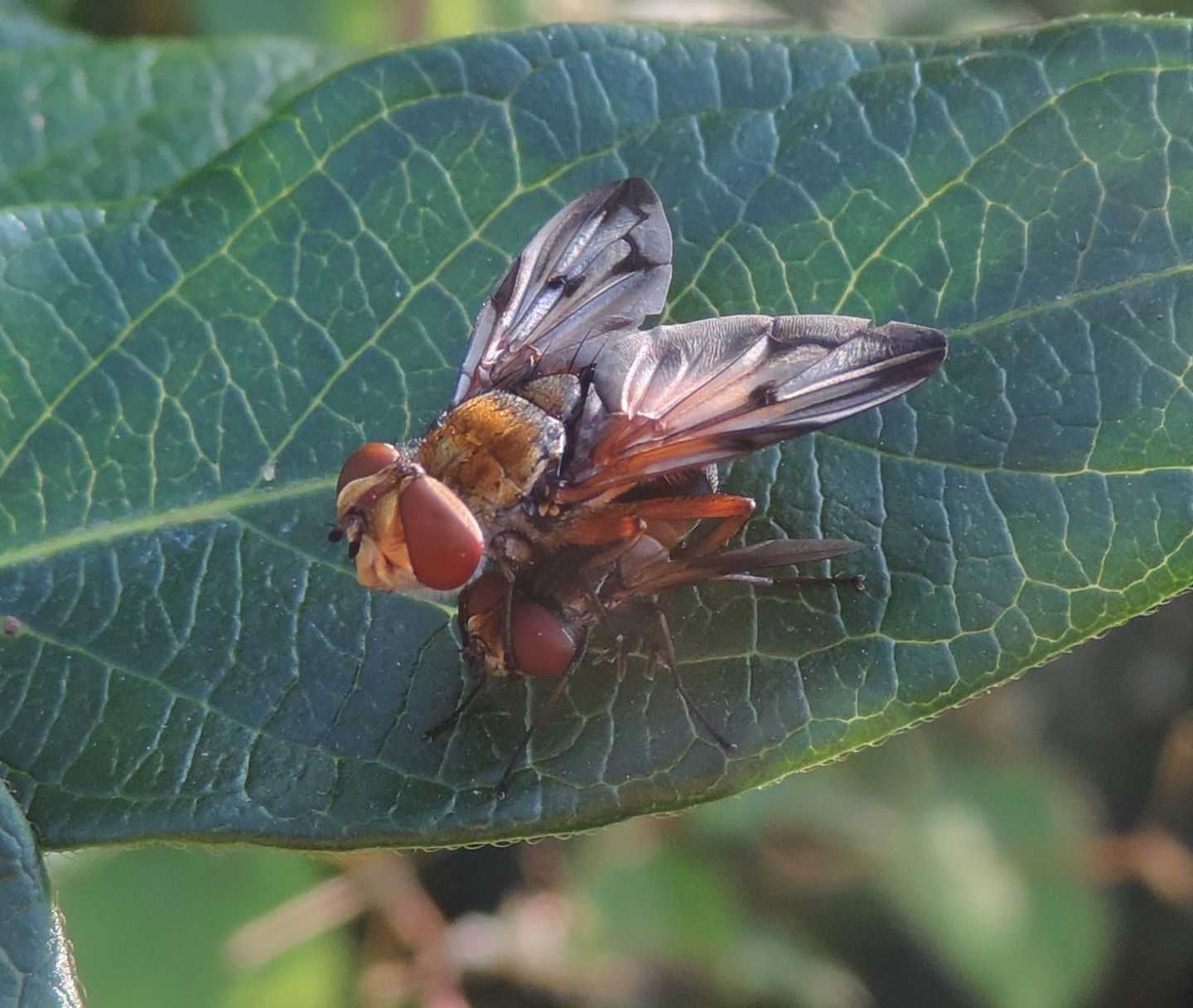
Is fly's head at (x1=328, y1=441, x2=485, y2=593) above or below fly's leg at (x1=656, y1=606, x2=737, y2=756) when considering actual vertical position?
above

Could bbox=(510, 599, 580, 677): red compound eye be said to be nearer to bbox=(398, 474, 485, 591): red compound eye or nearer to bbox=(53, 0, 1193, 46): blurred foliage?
bbox=(398, 474, 485, 591): red compound eye

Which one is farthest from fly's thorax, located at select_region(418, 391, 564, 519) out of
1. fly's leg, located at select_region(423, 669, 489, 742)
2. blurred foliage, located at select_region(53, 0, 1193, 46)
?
blurred foliage, located at select_region(53, 0, 1193, 46)

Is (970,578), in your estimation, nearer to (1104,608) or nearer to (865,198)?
(1104,608)

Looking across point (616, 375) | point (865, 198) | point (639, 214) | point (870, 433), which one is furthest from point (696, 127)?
point (870, 433)

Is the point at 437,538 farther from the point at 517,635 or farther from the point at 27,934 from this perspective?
the point at 27,934

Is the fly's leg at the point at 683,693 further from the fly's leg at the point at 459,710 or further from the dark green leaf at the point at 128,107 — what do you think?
the dark green leaf at the point at 128,107

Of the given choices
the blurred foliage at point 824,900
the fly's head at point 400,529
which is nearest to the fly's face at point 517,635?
the fly's head at point 400,529

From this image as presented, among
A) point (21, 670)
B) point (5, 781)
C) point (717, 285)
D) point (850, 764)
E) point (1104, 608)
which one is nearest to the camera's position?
point (1104, 608)
